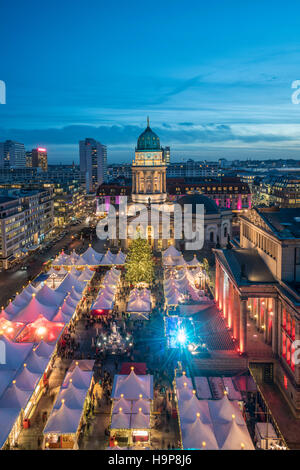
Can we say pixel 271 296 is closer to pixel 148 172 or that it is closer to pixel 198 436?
pixel 198 436

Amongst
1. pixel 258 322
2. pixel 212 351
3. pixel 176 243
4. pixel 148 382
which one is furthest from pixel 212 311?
pixel 176 243

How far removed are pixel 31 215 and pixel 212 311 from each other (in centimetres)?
6608

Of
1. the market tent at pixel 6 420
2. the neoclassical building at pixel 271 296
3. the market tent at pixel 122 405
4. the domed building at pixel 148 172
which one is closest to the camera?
the market tent at pixel 6 420

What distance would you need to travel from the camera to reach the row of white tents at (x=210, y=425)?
1059 inches

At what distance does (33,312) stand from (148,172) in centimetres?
7877

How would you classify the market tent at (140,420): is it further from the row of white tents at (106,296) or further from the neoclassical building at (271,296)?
the row of white tents at (106,296)

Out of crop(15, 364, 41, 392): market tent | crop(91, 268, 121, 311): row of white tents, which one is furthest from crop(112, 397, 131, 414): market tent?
crop(91, 268, 121, 311): row of white tents

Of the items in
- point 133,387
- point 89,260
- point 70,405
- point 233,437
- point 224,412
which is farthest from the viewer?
point 89,260

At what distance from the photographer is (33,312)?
4844 cm

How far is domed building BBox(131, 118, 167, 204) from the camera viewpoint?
120062 millimetres

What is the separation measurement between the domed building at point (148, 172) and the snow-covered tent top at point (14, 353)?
275 ft

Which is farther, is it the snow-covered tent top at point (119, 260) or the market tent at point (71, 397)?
the snow-covered tent top at point (119, 260)

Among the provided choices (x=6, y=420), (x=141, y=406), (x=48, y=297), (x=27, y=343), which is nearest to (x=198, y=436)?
(x=141, y=406)

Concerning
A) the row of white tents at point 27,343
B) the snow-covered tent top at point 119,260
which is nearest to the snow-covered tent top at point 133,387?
the row of white tents at point 27,343
